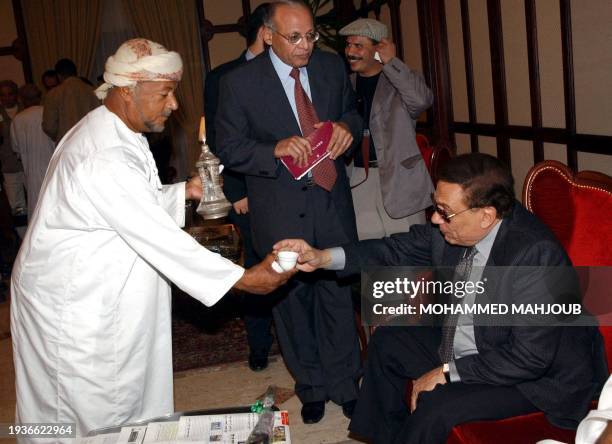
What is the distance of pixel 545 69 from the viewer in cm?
385

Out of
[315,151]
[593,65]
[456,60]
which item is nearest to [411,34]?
[456,60]

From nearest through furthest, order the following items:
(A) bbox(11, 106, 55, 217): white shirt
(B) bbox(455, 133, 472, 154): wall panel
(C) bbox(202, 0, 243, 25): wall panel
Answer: (B) bbox(455, 133, 472, 154): wall panel
(A) bbox(11, 106, 55, 217): white shirt
(C) bbox(202, 0, 243, 25): wall panel

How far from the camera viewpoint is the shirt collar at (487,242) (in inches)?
84.3

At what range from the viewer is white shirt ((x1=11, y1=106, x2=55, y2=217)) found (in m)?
6.70

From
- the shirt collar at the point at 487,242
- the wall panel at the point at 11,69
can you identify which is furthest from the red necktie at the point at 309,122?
the wall panel at the point at 11,69

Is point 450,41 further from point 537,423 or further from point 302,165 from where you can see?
point 537,423

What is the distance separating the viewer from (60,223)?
6.47ft

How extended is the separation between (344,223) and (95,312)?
1.24 m

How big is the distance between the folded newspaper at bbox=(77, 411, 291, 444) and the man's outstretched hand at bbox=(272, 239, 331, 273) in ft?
2.48

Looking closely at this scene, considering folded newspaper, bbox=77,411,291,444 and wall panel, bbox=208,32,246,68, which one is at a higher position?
wall panel, bbox=208,32,246,68

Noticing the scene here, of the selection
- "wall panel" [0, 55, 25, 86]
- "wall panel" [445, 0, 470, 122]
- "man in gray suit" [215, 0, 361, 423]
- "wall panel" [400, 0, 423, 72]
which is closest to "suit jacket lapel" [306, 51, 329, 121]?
"man in gray suit" [215, 0, 361, 423]

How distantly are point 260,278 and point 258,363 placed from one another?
177cm

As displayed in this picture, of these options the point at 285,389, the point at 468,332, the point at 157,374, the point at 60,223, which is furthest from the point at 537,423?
the point at 285,389

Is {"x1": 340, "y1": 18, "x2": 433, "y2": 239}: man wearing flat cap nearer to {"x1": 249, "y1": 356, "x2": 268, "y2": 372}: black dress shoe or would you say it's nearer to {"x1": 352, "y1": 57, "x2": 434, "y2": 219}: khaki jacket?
{"x1": 352, "y1": 57, "x2": 434, "y2": 219}: khaki jacket
